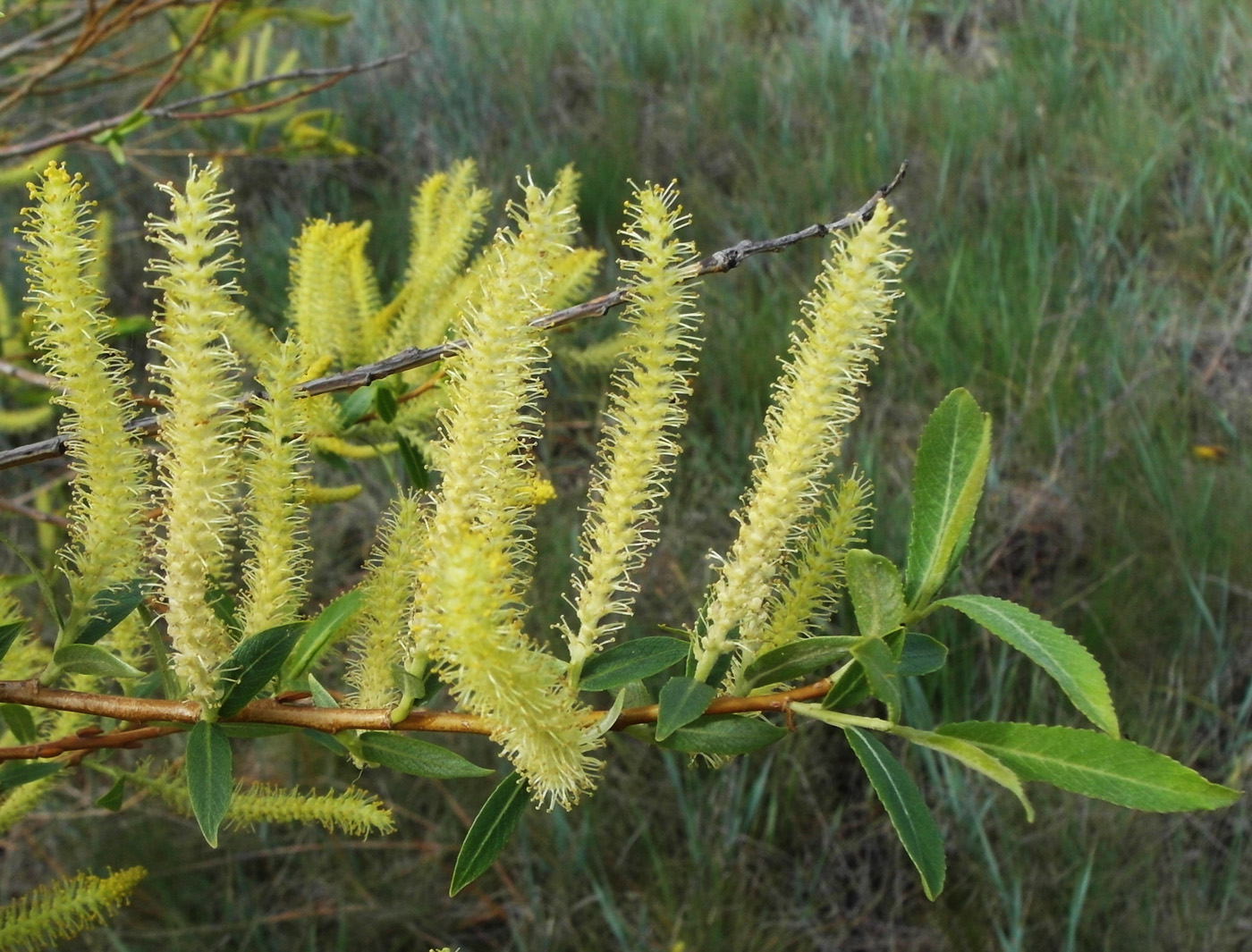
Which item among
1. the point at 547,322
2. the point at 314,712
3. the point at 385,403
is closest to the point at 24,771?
the point at 314,712

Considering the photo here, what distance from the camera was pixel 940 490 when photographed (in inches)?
26.4

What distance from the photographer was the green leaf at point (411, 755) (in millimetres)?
641

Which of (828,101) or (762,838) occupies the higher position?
(828,101)

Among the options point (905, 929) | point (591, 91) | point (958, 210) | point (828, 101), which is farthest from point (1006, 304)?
point (591, 91)

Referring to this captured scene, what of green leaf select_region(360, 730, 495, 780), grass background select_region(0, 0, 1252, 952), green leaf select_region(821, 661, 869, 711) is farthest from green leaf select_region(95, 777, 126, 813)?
grass background select_region(0, 0, 1252, 952)

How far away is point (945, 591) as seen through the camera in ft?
7.45

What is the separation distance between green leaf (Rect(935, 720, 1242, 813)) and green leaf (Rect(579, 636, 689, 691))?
0.54ft

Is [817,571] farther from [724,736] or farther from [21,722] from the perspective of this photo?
[21,722]

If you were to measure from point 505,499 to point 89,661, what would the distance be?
28cm

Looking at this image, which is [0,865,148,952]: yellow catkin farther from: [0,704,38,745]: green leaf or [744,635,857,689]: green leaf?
[744,635,857,689]: green leaf

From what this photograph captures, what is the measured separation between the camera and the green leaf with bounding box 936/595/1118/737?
554mm

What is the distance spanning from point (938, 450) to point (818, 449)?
11 centimetres

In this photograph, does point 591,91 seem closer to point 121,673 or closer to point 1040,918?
point 1040,918

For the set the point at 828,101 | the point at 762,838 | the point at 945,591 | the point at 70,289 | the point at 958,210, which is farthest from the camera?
the point at 828,101
